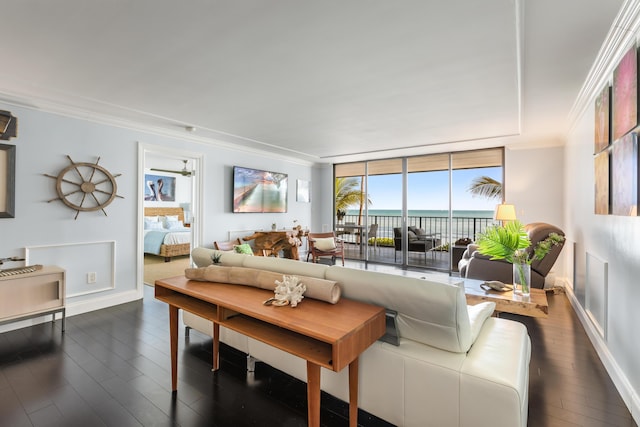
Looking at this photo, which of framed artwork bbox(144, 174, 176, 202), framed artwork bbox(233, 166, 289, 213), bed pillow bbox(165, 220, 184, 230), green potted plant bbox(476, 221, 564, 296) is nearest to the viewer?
green potted plant bbox(476, 221, 564, 296)

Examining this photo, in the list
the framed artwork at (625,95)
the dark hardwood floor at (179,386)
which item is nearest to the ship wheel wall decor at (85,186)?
the dark hardwood floor at (179,386)

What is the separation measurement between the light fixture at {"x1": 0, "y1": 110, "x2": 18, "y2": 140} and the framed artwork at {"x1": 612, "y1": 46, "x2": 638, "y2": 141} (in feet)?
17.0

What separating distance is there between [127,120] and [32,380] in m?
2.96

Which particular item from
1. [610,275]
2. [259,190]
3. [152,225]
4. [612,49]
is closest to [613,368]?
[610,275]

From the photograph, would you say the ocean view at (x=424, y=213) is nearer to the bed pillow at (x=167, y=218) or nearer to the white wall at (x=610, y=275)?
the white wall at (x=610, y=275)

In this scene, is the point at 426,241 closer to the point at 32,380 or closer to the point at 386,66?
the point at 386,66

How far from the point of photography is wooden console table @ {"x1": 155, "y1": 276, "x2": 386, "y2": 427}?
4.09ft

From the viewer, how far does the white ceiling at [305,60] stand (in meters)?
1.75

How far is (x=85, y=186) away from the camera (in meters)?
3.55

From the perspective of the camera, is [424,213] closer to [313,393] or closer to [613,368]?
[613,368]

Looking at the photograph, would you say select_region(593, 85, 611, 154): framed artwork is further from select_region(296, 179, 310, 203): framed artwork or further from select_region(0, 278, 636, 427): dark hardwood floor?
select_region(296, 179, 310, 203): framed artwork

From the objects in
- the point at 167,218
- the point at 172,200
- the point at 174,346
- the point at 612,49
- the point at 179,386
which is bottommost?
the point at 179,386

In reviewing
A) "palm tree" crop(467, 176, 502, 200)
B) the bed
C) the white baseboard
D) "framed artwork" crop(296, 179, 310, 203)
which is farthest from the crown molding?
the bed

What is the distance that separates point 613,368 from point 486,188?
4.14 m
